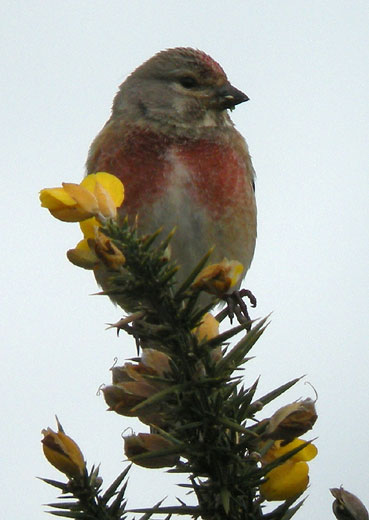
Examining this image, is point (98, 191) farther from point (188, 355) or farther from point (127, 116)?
point (127, 116)

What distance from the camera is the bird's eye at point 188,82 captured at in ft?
19.0

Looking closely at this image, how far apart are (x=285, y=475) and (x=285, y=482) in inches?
0.6

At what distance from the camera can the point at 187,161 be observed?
504 cm

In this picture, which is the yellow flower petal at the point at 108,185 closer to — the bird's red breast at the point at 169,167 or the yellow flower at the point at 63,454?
the yellow flower at the point at 63,454

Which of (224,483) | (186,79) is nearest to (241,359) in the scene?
(224,483)

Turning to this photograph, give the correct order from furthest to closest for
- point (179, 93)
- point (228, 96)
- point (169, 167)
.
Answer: point (179, 93)
point (228, 96)
point (169, 167)

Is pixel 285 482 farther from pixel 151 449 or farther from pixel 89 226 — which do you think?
pixel 89 226

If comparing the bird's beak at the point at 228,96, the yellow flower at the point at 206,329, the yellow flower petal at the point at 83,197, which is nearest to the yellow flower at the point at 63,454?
the yellow flower at the point at 206,329

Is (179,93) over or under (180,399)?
over

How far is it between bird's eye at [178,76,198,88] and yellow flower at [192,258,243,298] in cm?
441

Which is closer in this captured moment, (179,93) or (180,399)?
(180,399)

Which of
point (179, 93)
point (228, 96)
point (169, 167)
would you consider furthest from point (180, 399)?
point (179, 93)

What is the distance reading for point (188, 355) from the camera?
148 cm

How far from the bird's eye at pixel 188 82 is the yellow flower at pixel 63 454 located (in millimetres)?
4501
